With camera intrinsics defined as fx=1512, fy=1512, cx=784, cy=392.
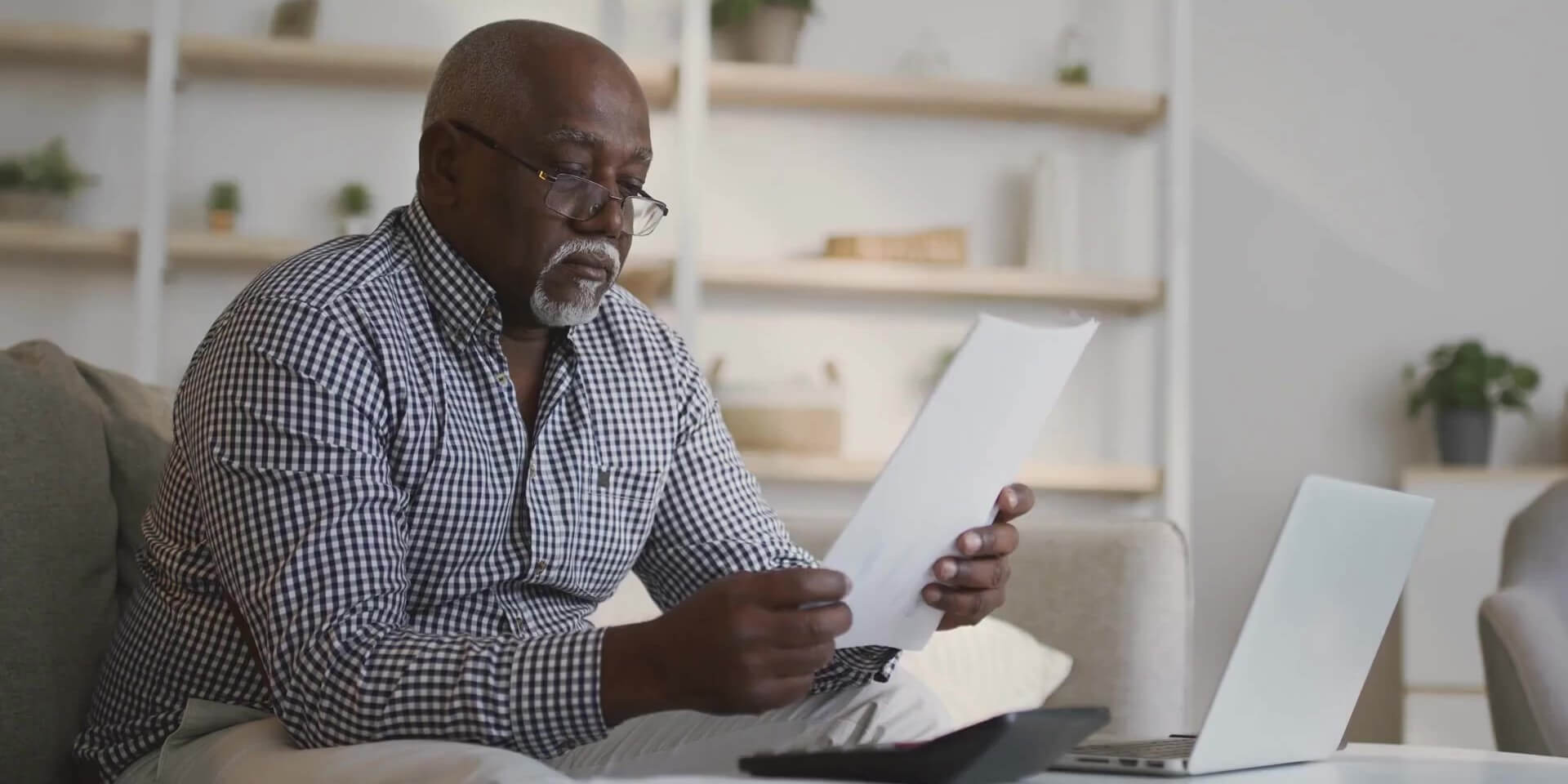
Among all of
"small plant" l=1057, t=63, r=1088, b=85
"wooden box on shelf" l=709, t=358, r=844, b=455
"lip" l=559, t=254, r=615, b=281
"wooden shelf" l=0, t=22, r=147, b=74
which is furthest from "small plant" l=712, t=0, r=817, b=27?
"lip" l=559, t=254, r=615, b=281

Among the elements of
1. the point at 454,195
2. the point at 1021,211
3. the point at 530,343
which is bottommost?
the point at 530,343

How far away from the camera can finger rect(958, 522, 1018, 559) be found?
123 centimetres

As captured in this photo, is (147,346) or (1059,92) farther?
(1059,92)

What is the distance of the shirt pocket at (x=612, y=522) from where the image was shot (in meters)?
1.49

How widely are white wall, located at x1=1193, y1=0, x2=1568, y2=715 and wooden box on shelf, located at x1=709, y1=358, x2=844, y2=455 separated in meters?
1.15

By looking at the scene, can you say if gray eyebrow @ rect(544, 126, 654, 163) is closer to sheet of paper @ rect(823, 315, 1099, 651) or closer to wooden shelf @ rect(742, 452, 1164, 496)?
sheet of paper @ rect(823, 315, 1099, 651)

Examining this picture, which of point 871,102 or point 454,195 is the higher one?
point 871,102

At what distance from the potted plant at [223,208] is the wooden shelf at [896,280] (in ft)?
2.97

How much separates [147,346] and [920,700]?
2.45 metres

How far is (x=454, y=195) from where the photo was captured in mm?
1472

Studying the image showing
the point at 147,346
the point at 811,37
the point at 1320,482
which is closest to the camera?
the point at 1320,482

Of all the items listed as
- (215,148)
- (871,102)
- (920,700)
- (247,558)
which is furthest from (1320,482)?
(215,148)

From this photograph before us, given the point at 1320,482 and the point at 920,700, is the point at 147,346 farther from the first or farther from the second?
the point at 1320,482

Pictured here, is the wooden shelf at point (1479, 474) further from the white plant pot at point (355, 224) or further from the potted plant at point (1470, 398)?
the white plant pot at point (355, 224)
